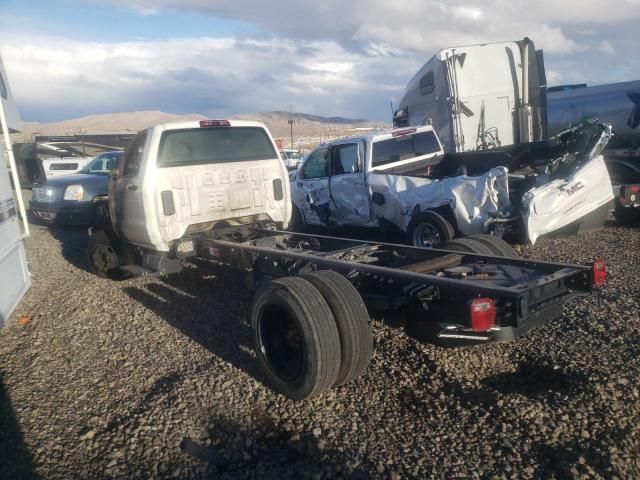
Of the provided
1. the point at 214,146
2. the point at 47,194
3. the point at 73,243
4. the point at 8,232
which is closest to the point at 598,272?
the point at 214,146

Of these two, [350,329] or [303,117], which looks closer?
[350,329]

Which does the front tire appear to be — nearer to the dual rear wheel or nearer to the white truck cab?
the white truck cab

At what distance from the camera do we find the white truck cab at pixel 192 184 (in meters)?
6.02

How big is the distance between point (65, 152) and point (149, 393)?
692 inches

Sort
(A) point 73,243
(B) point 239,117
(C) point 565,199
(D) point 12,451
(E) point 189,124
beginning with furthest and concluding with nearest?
(B) point 239,117 → (A) point 73,243 → (C) point 565,199 → (E) point 189,124 → (D) point 12,451

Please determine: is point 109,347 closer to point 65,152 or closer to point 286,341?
point 286,341

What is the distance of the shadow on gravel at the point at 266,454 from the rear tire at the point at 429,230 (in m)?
4.50

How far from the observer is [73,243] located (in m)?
10.4

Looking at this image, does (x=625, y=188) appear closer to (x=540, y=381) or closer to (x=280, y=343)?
(x=540, y=381)

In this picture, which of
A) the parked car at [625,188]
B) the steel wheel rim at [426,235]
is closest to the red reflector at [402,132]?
the steel wheel rim at [426,235]

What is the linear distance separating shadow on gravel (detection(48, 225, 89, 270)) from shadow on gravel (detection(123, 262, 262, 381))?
6.96ft

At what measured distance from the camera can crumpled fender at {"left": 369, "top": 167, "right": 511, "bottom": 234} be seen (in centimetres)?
727

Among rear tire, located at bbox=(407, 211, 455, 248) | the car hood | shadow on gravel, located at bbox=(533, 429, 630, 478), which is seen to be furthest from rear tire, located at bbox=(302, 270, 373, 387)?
the car hood

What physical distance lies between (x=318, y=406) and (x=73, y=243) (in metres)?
8.22
